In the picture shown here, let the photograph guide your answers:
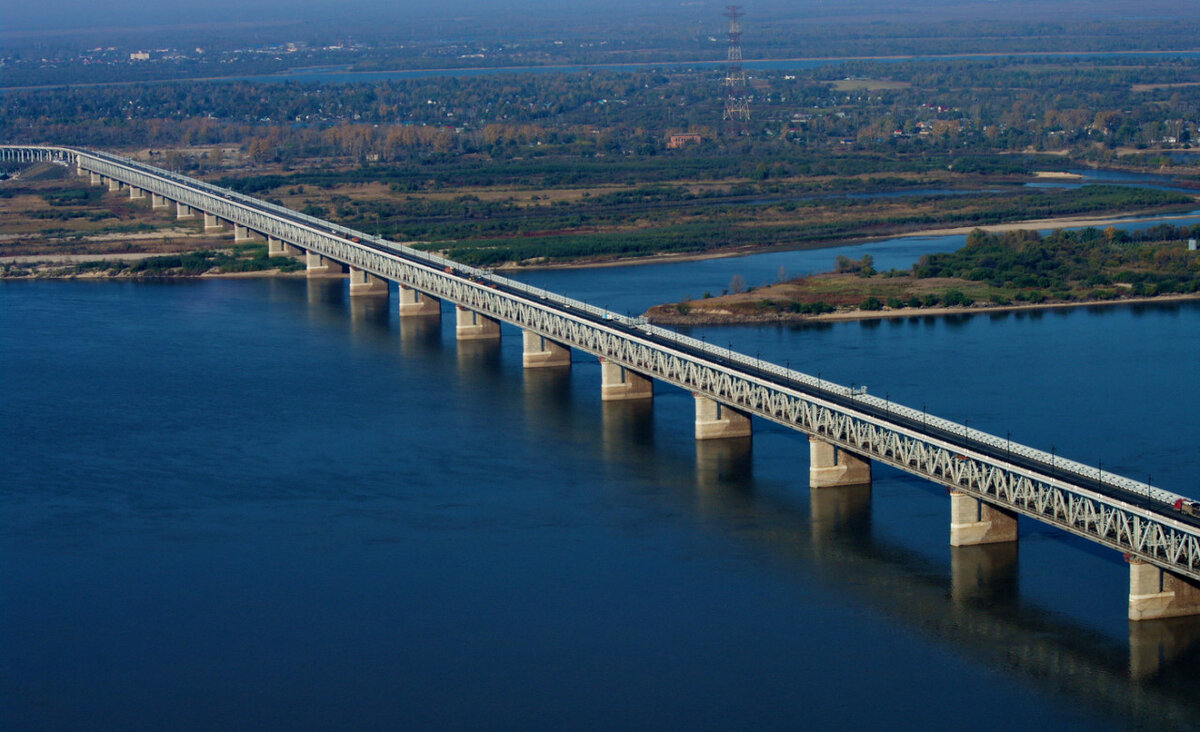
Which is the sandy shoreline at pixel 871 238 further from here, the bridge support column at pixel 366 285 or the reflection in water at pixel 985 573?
the reflection in water at pixel 985 573

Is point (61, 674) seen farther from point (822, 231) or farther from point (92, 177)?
point (92, 177)

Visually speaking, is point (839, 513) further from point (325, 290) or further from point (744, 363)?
point (325, 290)

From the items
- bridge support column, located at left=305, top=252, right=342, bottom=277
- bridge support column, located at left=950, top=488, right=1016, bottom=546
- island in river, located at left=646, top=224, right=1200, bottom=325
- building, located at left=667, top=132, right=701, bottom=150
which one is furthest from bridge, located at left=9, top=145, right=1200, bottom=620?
building, located at left=667, top=132, right=701, bottom=150

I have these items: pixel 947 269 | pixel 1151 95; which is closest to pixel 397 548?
pixel 947 269

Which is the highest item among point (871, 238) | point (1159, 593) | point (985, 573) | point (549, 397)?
point (871, 238)

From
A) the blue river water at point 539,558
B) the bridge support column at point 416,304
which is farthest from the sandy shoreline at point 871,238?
the blue river water at point 539,558

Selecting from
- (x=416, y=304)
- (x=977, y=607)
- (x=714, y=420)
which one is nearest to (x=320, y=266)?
(x=416, y=304)

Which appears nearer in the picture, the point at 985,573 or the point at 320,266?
the point at 985,573
